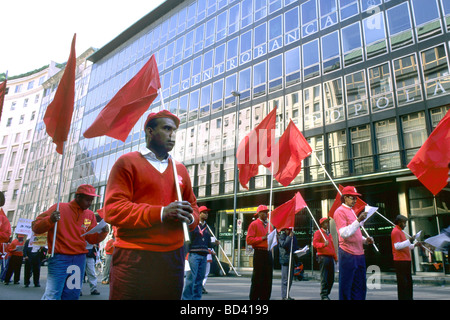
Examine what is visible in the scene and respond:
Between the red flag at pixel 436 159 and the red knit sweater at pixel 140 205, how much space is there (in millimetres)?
5290

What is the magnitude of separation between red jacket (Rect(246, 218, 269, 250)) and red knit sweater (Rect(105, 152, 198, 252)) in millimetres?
4288

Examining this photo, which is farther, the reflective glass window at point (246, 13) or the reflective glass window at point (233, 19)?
the reflective glass window at point (233, 19)

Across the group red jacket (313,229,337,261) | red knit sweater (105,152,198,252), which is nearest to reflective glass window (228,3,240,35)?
red jacket (313,229,337,261)

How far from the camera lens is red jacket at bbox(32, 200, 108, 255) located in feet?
15.3

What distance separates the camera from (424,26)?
17.7 meters

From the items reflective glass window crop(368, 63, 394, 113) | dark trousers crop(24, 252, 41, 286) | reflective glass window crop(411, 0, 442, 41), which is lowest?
dark trousers crop(24, 252, 41, 286)

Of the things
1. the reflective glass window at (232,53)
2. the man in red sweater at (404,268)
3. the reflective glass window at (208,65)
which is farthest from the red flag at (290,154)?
the reflective glass window at (208,65)

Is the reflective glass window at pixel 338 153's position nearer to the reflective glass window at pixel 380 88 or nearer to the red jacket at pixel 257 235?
the reflective glass window at pixel 380 88

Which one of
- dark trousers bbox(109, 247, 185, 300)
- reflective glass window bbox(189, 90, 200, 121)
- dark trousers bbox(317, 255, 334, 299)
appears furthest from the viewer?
reflective glass window bbox(189, 90, 200, 121)

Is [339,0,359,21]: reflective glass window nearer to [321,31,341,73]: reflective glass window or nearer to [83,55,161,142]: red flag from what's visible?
[321,31,341,73]: reflective glass window

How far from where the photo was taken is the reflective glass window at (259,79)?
80.1ft

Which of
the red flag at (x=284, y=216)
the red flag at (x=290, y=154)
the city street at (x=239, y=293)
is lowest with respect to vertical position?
the city street at (x=239, y=293)

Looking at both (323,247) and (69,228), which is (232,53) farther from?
(69,228)
